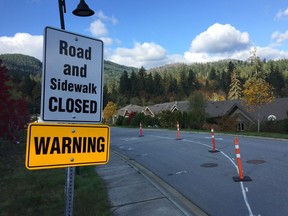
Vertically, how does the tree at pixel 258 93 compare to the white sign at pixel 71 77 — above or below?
above

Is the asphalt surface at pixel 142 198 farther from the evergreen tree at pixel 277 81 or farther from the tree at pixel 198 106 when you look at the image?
the evergreen tree at pixel 277 81

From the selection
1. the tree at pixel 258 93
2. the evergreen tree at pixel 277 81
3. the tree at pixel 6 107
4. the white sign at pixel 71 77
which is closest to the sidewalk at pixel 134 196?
the white sign at pixel 71 77

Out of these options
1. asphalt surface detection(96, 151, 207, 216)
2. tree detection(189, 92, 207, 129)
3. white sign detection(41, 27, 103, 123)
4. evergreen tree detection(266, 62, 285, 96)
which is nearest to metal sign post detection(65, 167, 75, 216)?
white sign detection(41, 27, 103, 123)

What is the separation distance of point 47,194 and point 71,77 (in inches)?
237

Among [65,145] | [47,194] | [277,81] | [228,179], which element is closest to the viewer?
[65,145]

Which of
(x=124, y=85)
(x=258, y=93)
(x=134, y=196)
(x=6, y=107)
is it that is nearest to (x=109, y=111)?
(x=124, y=85)

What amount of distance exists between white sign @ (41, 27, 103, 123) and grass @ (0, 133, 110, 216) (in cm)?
371

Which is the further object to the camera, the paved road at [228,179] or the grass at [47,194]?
the paved road at [228,179]

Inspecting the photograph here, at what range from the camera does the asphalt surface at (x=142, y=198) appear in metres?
6.87

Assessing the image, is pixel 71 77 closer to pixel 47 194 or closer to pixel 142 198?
pixel 142 198

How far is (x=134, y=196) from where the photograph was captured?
816 centimetres

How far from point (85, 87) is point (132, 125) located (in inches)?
2326

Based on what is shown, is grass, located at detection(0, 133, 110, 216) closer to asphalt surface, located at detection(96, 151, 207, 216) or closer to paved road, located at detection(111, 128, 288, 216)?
asphalt surface, located at detection(96, 151, 207, 216)

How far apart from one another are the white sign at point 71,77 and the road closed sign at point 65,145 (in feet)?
0.34
